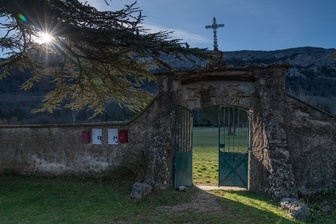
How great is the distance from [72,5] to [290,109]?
22.0 ft

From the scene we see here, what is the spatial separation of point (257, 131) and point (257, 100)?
0.94m

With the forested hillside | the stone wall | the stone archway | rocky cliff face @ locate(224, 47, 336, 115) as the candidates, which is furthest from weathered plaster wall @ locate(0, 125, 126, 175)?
rocky cliff face @ locate(224, 47, 336, 115)

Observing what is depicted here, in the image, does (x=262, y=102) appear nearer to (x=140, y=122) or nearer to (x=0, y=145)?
(x=140, y=122)

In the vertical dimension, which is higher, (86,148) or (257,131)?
(257,131)

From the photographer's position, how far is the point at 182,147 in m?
8.64

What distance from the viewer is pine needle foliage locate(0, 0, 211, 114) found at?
263 inches

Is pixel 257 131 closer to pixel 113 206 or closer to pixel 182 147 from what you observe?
pixel 182 147

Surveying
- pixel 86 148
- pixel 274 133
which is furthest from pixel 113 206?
pixel 274 133

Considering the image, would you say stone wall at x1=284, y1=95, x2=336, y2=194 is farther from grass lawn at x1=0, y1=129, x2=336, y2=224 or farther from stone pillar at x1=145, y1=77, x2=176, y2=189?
stone pillar at x1=145, y1=77, x2=176, y2=189

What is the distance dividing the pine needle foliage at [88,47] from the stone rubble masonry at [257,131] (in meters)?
1.27

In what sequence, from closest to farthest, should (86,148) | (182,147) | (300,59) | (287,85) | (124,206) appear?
(124,206), (182,147), (86,148), (287,85), (300,59)

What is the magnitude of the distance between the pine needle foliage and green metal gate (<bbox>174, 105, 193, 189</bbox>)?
1674 millimetres

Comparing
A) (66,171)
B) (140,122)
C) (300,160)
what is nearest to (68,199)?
(66,171)

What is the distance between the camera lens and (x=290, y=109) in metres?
7.67
